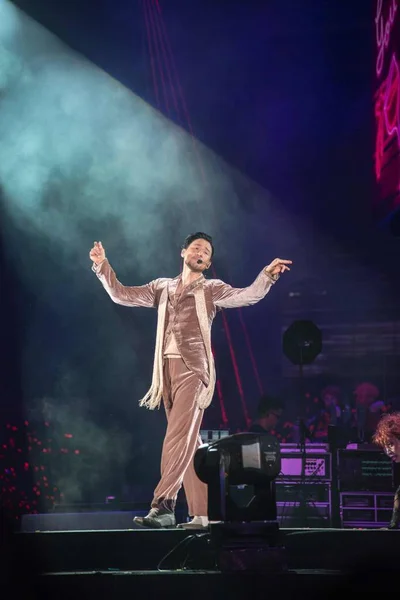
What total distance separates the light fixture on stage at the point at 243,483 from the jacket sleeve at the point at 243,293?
4.53 ft

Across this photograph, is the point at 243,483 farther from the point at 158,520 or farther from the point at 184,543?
the point at 158,520

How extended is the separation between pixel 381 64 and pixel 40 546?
5966mm

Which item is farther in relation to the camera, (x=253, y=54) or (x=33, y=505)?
(x=253, y=54)

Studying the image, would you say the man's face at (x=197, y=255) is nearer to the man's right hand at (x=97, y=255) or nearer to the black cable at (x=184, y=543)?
the man's right hand at (x=97, y=255)

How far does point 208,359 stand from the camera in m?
5.38

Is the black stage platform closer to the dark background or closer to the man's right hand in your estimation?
the man's right hand

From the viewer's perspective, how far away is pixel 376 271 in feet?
45.2

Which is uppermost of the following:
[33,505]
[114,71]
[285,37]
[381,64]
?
[285,37]

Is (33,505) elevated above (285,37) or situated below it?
below

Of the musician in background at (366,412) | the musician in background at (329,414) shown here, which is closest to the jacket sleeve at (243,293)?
the musician in background at (366,412)

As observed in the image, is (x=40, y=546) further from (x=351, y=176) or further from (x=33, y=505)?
(x=351, y=176)

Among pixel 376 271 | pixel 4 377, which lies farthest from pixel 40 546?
pixel 376 271

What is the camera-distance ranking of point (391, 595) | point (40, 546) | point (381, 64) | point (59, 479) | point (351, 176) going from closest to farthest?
point (391, 595)
point (40, 546)
point (381, 64)
point (59, 479)
point (351, 176)

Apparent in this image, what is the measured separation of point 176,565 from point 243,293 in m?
1.84
